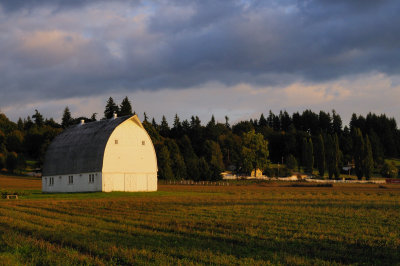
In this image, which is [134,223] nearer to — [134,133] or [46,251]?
[46,251]

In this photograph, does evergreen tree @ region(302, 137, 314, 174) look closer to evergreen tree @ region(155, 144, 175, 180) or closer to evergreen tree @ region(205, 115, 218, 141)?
evergreen tree @ region(205, 115, 218, 141)

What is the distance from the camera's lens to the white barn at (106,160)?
65.9 metres

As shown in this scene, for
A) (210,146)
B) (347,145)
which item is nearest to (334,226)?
(210,146)

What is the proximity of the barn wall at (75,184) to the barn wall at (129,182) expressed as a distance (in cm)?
119

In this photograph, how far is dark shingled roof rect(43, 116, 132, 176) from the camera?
220 feet

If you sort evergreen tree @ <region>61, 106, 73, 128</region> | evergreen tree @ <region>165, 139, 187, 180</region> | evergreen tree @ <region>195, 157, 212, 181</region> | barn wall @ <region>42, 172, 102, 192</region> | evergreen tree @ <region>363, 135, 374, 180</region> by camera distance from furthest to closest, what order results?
evergreen tree @ <region>61, 106, 73, 128</region>, evergreen tree @ <region>363, 135, 374, 180</region>, evergreen tree @ <region>165, 139, 187, 180</region>, evergreen tree @ <region>195, 157, 212, 181</region>, barn wall @ <region>42, 172, 102, 192</region>

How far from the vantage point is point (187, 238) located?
18141mm

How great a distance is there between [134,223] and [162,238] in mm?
5393

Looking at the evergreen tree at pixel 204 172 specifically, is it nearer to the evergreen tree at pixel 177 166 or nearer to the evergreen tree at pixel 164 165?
the evergreen tree at pixel 177 166

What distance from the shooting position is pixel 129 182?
2650 inches

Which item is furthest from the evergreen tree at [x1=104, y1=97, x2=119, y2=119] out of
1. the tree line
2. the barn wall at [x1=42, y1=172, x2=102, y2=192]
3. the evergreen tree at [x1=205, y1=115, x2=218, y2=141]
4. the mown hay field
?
the mown hay field

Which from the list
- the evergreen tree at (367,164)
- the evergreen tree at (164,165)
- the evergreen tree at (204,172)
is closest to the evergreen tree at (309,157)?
the evergreen tree at (367,164)

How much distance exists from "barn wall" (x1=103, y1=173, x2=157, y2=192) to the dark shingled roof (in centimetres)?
225

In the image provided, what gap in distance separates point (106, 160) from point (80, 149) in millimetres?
6747
